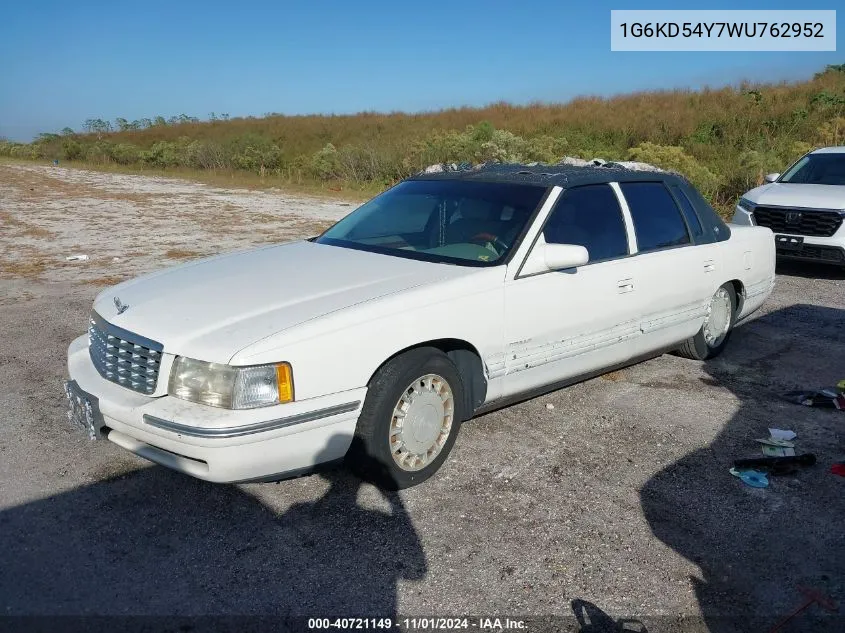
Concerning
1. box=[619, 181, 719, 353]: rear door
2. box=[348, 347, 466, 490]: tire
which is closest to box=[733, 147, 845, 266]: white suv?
box=[619, 181, 719, 353]: rear door

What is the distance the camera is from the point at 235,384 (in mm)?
3092

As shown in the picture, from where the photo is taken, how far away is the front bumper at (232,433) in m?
3.06

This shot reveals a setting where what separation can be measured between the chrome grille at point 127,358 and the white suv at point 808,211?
8448mm

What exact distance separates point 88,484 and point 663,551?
2.81 meters

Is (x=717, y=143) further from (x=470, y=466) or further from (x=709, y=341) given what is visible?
(x=470, y=466)

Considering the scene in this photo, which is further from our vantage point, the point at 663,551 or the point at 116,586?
the point at 663,551

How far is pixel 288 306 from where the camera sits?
346 cm

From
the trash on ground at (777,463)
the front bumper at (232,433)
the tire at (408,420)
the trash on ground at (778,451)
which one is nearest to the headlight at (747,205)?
the trash on ground at (778,451)

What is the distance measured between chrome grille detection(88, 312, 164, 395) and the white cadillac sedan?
10mm

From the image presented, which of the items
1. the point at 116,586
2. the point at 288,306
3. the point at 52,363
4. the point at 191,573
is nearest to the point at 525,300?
the point at 288,306

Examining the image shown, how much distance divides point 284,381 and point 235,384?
204mm

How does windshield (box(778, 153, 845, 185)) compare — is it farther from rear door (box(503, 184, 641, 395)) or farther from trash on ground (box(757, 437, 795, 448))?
trash on ground (box(757, 437, 795, 448))

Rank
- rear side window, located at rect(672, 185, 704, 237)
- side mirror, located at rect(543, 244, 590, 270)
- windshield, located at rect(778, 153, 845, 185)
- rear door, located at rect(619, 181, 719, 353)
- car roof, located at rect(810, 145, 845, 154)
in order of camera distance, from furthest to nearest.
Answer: car roof, located at rect(810, 145, 845, 154) < windshield, located at rect(778, 153, 845, 185) < rear side window, located at rect(672, 185, 704, 237) < rear door, located at rect(619, 181, 719, 353) < side mirror, located at rect(543, 244, 590, 270)

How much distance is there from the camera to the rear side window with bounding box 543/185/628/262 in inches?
174
